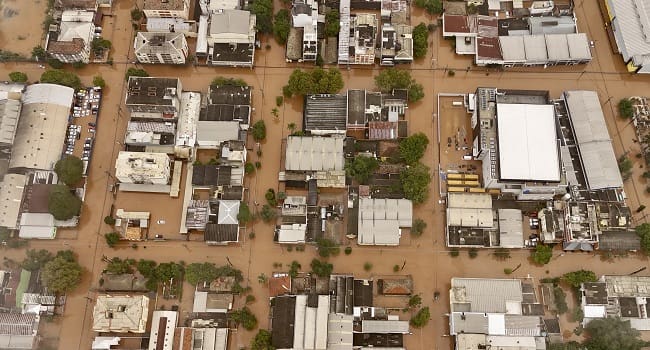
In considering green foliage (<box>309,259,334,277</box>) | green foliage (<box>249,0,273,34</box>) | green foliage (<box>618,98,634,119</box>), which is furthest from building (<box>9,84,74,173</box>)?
green foliage (<box>618,98,634,119</box>)

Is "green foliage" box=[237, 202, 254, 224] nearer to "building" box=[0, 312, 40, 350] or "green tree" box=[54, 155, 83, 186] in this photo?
"green tree" box=[54, 155, 83, 186]

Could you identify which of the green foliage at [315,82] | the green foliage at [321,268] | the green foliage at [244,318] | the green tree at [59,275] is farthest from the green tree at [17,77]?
the green foliage at [321,268]

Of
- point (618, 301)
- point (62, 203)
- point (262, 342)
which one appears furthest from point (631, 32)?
point (62, 203)

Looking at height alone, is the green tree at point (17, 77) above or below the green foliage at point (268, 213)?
above

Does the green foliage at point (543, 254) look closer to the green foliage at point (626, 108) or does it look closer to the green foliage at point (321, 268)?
the green foliage at point (626, 108)

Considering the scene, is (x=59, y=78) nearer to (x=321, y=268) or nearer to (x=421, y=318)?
(x=321, y=268)

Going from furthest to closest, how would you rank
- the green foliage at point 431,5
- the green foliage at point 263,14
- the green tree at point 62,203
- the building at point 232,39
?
the green foliage at point 431,5 < the green foliage at point 263,14 < the building at point 232,39 < the green tree at point 62,203
